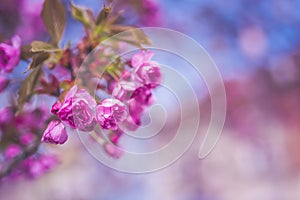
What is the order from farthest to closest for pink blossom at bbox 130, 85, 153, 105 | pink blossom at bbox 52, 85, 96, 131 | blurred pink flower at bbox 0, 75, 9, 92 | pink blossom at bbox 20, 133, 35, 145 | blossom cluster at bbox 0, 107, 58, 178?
1. pink blossom at bbox 20, 133, 35, 145
2. blossom cluster at bbox 0, 107, 58, 178
3. blurred pink flower at bbox 0, 75, 9, 92
4. pink blossom at bbox 130, 85, 153, 105
5. pink blossom at bbox 52, 85, 96, 131

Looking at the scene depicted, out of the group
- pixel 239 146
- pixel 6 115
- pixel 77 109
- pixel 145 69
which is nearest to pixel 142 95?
pixel 145 69

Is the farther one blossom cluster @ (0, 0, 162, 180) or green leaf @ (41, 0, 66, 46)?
green leaf @ (41, 0, 66, 46)

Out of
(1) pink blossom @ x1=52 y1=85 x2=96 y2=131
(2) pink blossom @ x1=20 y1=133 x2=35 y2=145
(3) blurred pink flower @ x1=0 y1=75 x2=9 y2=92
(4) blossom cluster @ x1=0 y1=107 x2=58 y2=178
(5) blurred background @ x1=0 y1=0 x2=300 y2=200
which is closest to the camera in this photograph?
(1) pink blossom @ x1=52 y1=85 x2=96 y2=131

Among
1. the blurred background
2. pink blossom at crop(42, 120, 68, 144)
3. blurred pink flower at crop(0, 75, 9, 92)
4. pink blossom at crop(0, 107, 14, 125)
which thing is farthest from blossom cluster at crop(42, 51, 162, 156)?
the blurred background

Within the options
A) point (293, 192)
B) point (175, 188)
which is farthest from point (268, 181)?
point (175, 188)

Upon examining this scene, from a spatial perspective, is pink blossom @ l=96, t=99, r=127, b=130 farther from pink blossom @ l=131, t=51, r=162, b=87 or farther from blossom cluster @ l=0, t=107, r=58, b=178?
blossom cluster @ l=0, t=107, r=58, b=178

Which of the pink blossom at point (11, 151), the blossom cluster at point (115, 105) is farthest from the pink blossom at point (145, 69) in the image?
the pink blossom at point (11, 151)
